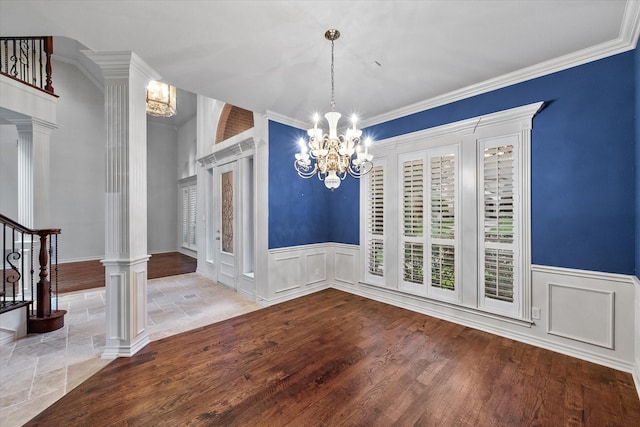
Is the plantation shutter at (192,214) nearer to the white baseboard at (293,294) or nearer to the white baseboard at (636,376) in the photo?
the white baseboard at (293,294)

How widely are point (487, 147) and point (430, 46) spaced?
1428 millimetres

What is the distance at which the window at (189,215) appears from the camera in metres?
8.43

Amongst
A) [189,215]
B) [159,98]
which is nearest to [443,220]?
[159,98]

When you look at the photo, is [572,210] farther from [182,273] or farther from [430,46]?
[182,273]

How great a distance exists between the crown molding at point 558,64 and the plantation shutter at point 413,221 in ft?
2.74

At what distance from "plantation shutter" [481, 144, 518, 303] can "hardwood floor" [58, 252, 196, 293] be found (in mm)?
6077

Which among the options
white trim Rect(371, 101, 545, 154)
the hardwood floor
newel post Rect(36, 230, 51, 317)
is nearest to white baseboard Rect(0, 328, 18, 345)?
newel post Rect(36, 230, 51, 317)

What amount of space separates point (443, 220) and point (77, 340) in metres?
4.60

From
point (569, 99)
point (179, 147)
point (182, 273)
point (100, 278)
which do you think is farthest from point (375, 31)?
point (179, 147)

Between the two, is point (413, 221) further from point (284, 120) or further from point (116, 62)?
point (116, 62)

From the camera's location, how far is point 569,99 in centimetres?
269

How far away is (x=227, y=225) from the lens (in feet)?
16.7

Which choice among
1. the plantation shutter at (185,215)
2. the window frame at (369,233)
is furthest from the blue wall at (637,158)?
the plantation shutter at (185,215)

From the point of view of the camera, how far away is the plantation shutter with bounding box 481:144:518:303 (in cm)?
299
